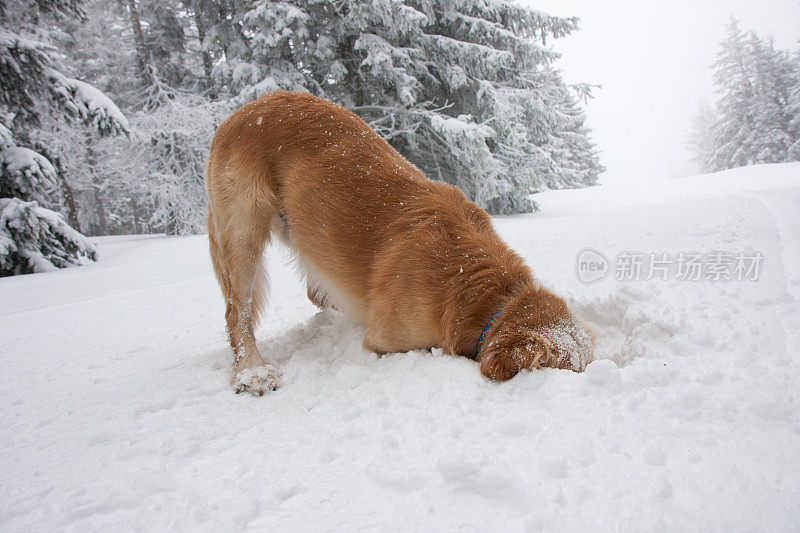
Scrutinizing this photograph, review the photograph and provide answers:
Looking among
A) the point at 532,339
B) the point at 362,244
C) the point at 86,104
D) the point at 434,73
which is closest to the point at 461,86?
the point at 434,73

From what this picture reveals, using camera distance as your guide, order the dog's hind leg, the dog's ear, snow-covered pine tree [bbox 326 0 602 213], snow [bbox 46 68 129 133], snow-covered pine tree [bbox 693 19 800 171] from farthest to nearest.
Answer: snow-covered pine tree [bbox 693 19 800 171] < snow-covered pine tree [bbox 326 0 602 213] < snow [bbox 46 68 129 133] < the dog's hind leg < the dog's ear

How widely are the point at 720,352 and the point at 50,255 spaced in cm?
1028

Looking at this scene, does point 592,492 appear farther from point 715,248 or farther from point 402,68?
point 402,68

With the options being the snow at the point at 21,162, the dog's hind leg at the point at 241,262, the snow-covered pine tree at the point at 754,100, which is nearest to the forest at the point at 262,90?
the snow at the point at 21,162

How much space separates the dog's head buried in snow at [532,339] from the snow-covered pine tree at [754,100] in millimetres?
36050

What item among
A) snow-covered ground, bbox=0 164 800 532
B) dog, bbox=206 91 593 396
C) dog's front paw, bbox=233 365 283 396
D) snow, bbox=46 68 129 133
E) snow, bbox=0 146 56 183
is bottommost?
dog's front paw, bbox=233 365 283 396

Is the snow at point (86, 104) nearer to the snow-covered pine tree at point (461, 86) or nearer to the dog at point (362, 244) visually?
the snow-covered pine tree at point (461, 86)

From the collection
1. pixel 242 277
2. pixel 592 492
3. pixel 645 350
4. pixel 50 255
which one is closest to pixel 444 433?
pixel 592 492

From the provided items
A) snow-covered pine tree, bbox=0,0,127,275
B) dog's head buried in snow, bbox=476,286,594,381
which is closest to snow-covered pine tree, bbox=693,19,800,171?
dog's head buried in snow, bbox=476,286,594,381

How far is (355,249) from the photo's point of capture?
232cm

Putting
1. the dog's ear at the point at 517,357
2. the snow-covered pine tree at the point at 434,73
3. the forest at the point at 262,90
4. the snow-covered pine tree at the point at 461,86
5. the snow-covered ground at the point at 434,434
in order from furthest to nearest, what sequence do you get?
the snow-covered pine tree at the point at 461,86 → the snow-covered pine tree at the point at 434,73 → the forest at the point at 262,90 → the dog's ear at the point at 517,357 → the snow-covered ground at the point at 434,434

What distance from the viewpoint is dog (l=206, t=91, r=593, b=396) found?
196cm

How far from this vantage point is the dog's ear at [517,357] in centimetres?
164

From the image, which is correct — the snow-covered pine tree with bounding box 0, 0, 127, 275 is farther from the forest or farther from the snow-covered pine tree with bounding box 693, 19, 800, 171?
the snow-covered pine tree with bounding box 693, 19, 800, 171
